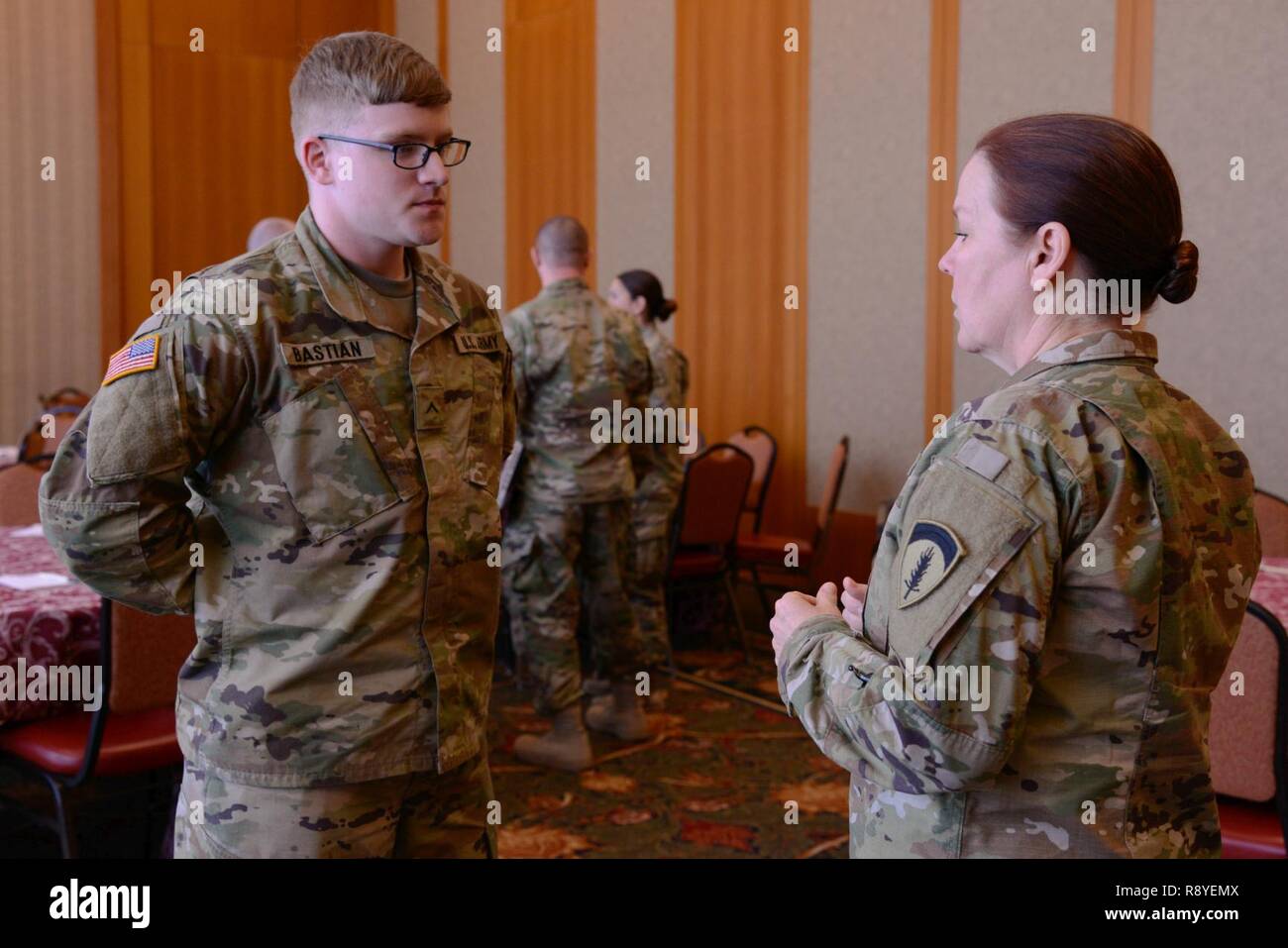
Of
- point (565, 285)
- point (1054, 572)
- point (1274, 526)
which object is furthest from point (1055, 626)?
point (565, 285)

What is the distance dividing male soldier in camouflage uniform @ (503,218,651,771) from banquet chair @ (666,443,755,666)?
100cm

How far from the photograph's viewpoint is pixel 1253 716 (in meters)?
1.97

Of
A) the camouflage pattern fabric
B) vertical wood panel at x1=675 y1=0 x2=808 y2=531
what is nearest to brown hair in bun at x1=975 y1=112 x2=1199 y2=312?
the camouflage pattern fabric

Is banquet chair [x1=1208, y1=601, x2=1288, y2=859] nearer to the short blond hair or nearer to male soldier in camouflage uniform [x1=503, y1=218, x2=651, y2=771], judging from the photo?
the short blond hair

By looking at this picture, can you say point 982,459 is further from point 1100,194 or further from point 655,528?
point 655,528

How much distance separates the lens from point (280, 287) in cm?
157

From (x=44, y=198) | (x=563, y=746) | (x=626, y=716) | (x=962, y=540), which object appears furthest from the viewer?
(x=44, y=198)

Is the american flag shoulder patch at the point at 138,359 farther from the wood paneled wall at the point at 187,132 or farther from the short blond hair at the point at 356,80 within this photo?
the wood paneled wall at the point at 187,132

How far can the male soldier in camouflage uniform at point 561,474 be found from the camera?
4.01 meters

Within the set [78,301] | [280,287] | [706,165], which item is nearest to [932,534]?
[280,287]

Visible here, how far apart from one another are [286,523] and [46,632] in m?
1.27

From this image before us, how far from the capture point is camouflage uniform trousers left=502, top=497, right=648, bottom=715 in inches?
158
